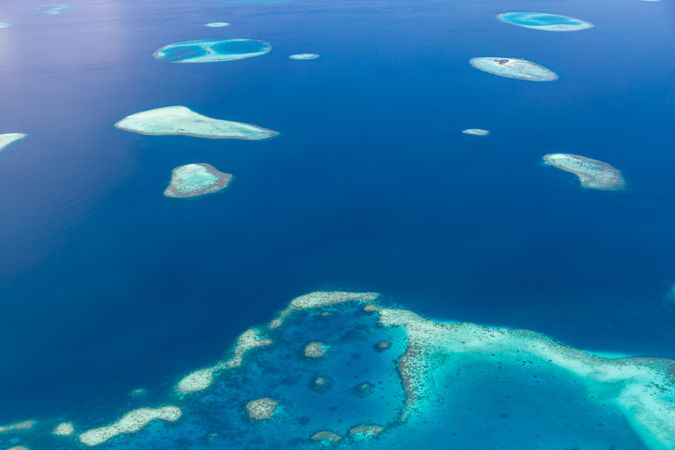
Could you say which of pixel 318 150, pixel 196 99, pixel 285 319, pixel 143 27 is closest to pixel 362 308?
pixel 285 319

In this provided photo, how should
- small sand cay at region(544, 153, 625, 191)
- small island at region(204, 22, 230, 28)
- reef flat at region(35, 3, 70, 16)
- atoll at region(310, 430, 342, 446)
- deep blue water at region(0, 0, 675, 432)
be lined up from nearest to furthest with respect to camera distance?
atoll at region(310, 430, 342, 446), deep blue water at region(0, 0, 675, 432), small sand cay at region(544, 153, 625, 191), small island at region(204, 22, 230, 28), reef flat at region(35, 3, 70, 16)

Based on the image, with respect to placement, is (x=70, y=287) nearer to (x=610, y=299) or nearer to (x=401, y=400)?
(x=401, y=400)

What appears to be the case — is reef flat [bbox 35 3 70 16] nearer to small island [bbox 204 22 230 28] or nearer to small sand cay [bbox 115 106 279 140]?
small island [bbox 204 22 230 28]

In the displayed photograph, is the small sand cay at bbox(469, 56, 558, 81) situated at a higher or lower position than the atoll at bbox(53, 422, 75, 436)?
higher

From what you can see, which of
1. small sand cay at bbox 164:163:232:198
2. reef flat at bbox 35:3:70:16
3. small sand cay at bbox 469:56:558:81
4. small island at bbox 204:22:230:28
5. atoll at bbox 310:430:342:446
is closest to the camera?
atoll at bbox 310:430:342:446

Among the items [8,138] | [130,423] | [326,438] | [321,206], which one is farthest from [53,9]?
[326,438]

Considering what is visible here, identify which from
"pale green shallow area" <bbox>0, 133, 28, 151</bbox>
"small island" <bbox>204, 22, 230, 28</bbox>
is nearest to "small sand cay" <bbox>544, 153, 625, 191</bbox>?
"pale green shallow area" <bbox>0, 133, 28, 151</bbox>

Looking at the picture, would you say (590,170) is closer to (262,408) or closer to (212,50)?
(262,408)
